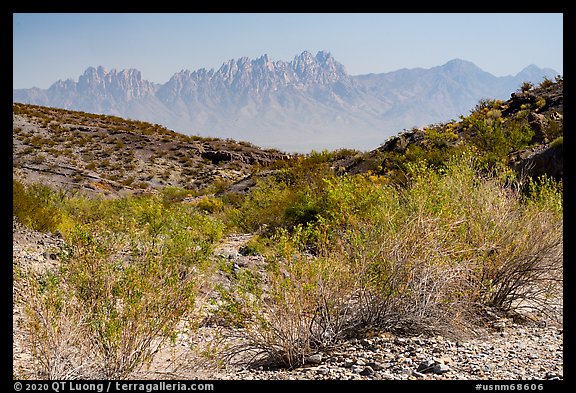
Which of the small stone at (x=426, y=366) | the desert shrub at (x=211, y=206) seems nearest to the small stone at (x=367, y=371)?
the small stone at (x=426, y=366)

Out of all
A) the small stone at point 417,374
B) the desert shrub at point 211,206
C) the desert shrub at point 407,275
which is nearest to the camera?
the small stone at point 417,374

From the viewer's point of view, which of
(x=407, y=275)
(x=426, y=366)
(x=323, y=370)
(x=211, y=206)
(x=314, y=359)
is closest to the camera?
(x=426, y=366)

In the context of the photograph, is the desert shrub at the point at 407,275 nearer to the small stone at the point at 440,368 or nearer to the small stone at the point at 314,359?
the small stone at the point at 314,359

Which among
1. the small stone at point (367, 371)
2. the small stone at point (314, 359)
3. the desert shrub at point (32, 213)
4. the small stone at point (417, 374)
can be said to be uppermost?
the desert shrub at point (32, 213)

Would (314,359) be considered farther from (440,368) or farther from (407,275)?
(407,275)

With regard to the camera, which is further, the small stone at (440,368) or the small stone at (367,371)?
the small stone at (367,371)

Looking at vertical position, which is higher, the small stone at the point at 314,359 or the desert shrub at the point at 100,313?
the desert shrub at the point at 100,313

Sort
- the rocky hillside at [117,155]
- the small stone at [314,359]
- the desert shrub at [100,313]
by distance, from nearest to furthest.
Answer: the desert shrub at [100,313], the small stone at [314,359], the rocky hillside at [117,155]

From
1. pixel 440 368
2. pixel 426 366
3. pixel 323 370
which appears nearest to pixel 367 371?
pixel 323 370

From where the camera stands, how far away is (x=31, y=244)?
11.1 meters

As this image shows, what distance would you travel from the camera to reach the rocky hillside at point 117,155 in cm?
3275

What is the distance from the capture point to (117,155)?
128 feet
